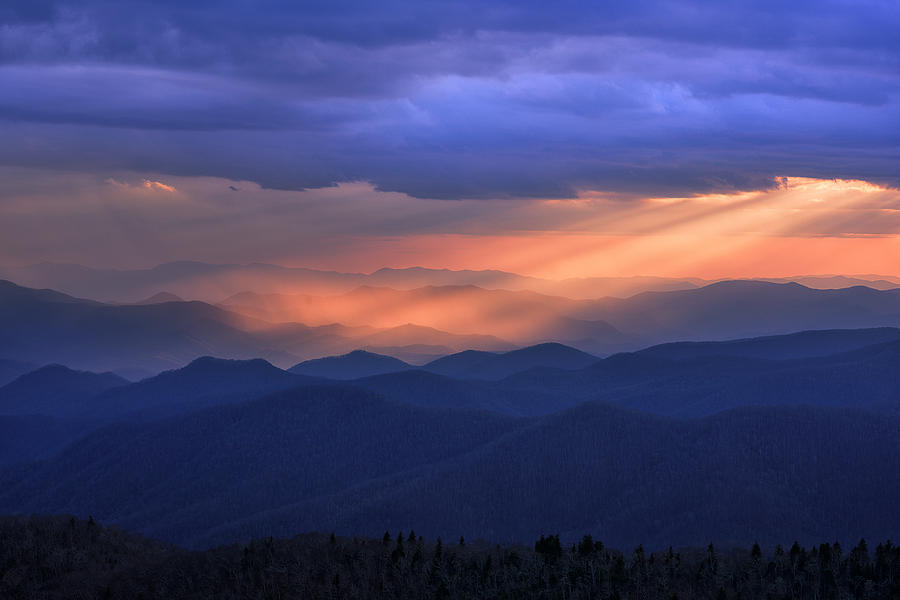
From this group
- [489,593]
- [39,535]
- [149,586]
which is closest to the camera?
[489,593]

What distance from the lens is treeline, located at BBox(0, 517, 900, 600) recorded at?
56.3 meters

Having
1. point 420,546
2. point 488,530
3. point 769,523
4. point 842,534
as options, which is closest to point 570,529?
point 488,530

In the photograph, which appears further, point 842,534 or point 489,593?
point 842,534

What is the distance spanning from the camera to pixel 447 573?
196 feet

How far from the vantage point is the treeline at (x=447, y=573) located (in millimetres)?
56281

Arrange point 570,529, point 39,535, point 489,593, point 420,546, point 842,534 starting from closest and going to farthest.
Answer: point 489,593
point 420,546
point 39,535
point 842,534
point 570,529

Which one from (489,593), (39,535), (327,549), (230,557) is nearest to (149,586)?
(230,557)

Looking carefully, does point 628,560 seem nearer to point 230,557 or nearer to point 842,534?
point 230,557

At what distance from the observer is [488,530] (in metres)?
196

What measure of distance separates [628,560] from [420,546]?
15.9 meters

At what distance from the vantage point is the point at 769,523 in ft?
593

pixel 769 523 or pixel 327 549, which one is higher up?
pixel 327 549

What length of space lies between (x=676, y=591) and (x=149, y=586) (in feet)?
120

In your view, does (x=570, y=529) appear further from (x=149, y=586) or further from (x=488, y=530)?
(x=149, y=586)
